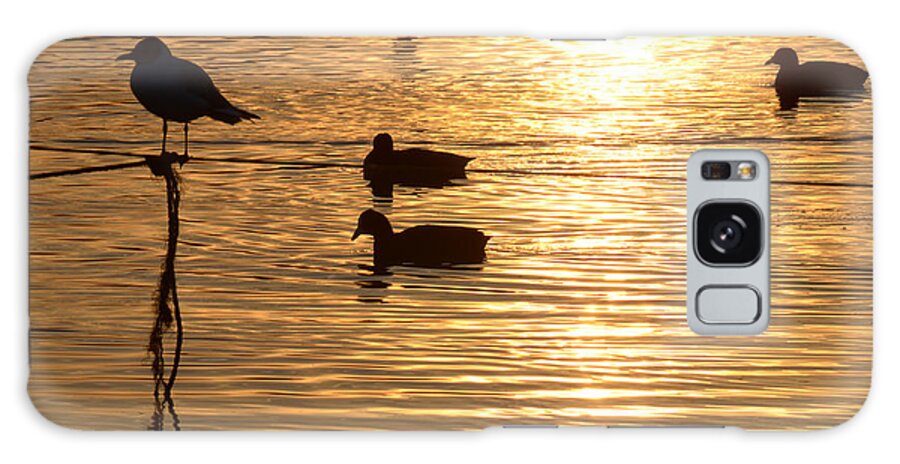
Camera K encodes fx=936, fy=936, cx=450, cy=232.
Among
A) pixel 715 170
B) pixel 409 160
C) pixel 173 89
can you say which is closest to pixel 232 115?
pixel 173 89

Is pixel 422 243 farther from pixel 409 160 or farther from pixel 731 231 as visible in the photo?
pixel 731 231

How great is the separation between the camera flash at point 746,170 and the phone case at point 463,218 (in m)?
0.02

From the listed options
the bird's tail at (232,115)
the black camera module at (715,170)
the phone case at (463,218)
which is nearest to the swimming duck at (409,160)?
the phone case at (463,218)

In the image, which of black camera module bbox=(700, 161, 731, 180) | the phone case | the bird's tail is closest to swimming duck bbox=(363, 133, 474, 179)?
the phone case

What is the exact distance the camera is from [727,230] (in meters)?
1.00

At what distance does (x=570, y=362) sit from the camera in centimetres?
98

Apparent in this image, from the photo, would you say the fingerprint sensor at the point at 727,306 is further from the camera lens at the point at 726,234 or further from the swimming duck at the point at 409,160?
the swimming duck at the point at 409,160

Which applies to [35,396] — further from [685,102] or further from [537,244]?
[685,102]

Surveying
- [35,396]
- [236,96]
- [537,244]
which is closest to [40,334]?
[35,396]

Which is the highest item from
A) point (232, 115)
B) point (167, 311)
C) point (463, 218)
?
point (232, 115)

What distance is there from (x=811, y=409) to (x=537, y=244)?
34cm

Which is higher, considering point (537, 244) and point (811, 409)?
point (537, 244)

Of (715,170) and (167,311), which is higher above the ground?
(715,170)

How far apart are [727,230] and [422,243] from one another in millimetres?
327
